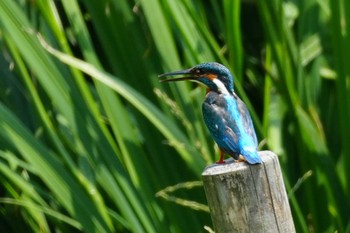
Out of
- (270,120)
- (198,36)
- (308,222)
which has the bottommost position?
(308,222)

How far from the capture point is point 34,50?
304cm

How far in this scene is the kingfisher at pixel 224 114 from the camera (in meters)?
2.33

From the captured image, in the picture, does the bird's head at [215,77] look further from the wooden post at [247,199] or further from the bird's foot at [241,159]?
the wooden post at [247,199]

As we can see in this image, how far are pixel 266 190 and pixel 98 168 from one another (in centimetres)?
112

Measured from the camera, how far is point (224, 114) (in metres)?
2.41

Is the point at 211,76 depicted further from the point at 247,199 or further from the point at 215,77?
the point at 247,199

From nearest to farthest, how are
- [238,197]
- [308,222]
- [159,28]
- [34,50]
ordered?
[238,197]
[34,50]
[159,28]
[308,222]

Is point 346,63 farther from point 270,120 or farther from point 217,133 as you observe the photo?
point 217,133

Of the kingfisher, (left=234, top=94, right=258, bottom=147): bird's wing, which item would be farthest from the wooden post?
(left=234, top=94, right=258, bottom=147): bird's wing

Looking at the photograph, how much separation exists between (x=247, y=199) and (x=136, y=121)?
133 cm

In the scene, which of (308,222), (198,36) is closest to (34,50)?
(198,36)

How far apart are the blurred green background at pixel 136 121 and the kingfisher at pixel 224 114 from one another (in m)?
0.44

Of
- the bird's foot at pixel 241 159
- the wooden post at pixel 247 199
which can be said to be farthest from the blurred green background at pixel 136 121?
the wooden post at pixel 247 199

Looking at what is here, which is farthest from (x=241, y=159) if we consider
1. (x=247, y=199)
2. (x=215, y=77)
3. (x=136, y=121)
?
(x=136, y=121)
